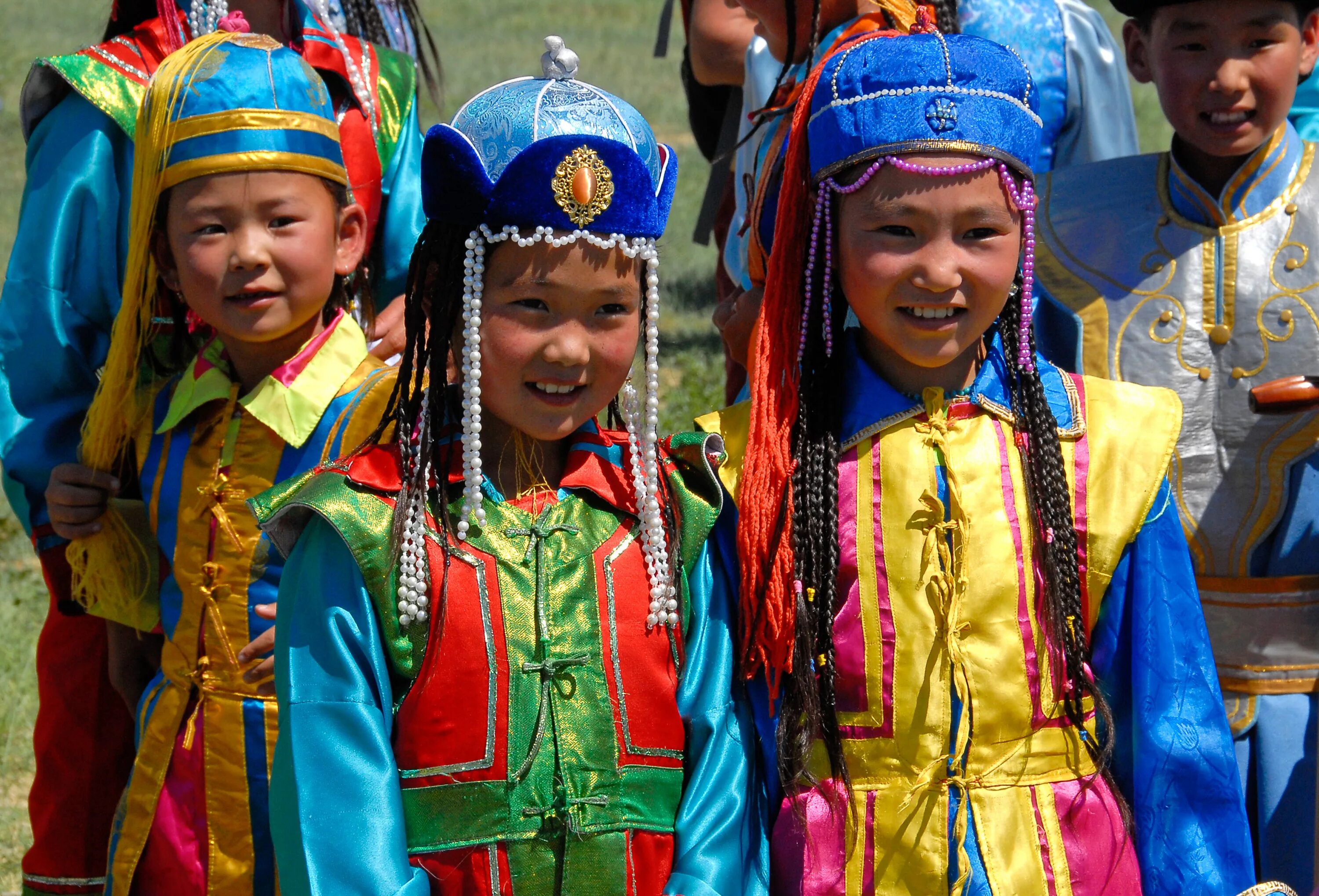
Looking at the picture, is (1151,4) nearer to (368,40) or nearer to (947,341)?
(947,341)

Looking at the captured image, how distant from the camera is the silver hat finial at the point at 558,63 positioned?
2.21m

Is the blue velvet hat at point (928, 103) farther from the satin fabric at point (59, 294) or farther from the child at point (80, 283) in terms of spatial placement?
the satin fabric at point (59, 294)

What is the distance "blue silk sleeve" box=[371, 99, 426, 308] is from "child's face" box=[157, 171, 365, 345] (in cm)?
54

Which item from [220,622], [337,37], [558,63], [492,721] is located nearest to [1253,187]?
[558,63]

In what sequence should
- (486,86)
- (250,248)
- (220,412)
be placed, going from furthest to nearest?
(486,86) → (220,412) → (250,248)

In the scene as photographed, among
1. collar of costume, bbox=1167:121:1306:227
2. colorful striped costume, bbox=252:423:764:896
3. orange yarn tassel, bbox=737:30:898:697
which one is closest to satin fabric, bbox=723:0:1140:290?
collar of costume, bbox=1167:121:1306:227

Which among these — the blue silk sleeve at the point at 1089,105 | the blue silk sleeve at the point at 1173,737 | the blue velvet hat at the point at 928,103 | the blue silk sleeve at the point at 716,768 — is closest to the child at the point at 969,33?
the blue silk sleeve at the point at 1089,105

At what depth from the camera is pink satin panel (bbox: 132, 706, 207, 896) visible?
8.68ft

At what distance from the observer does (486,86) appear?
1554 centimetres

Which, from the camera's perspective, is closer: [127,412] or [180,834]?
[180,834]

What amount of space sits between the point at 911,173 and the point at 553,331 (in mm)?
556

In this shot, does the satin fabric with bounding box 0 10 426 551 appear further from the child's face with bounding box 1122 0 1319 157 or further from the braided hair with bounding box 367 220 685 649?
the child's face with bounding box 1122 0 1319 157

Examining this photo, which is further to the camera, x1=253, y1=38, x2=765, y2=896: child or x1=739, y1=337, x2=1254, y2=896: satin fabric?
x1=739, y1=337, x2=1254, y2=896: satin fabric

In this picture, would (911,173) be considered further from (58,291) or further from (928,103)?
(58,291)
